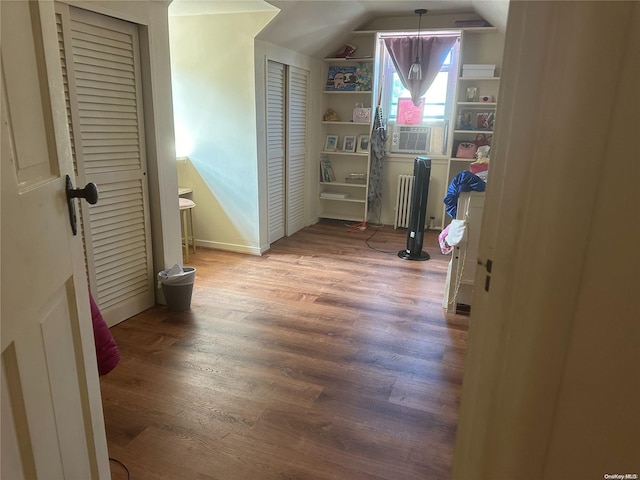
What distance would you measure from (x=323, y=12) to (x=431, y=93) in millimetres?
1692

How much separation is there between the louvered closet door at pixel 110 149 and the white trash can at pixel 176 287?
0.16 m

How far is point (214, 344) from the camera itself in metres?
2.52

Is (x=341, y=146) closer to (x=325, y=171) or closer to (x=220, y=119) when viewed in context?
(x=325, y=171)

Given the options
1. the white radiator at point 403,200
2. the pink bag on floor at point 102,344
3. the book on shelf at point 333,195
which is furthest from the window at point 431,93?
the pink bag on floor at point 102,344

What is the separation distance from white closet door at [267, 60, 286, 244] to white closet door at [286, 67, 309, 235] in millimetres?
96

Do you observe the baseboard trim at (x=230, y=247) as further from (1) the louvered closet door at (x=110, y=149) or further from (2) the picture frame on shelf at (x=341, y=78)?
(2) the picture frame on shelf at (x=341, y=78)

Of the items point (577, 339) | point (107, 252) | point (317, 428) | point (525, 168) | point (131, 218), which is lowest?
point (317, 428)

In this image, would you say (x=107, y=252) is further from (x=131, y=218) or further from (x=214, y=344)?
(x=214, y=344)

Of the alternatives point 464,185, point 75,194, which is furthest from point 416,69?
point 75,194

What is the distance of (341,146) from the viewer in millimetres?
5422

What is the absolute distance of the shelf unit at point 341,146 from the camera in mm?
5102

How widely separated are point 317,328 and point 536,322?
7.10ft

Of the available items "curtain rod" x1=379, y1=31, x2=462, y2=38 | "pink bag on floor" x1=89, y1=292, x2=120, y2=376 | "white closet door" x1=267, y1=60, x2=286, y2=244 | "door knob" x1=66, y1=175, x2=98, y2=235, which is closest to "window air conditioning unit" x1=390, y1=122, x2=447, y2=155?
"curtain rod" x1=379, y1=31, x2=462, y2=38

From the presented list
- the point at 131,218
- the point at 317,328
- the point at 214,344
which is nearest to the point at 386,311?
the point at 317,328
